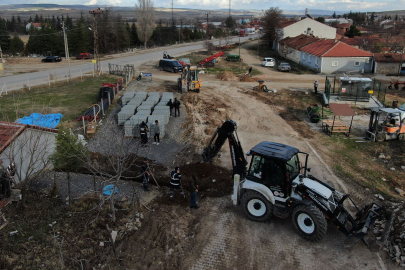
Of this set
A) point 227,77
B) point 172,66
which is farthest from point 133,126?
point 172,66

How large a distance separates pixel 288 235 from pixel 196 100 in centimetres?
1680

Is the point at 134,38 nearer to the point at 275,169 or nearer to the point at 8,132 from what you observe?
the point at 8,132

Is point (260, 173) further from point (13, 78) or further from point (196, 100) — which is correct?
point (13, 78)

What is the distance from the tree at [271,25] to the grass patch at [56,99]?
36911mm

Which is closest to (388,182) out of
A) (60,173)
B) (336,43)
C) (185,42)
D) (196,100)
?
(60,173)

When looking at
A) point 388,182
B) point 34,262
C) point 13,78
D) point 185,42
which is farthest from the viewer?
point 185,42

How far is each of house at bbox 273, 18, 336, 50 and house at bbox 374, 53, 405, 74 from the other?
17.1 m

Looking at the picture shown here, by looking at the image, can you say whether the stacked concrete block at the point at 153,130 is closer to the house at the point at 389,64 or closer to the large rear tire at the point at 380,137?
the large rear tire at the point at 380,137

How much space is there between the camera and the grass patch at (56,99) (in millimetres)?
22516

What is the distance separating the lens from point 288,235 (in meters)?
9.59

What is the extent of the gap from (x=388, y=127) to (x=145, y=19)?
196ft

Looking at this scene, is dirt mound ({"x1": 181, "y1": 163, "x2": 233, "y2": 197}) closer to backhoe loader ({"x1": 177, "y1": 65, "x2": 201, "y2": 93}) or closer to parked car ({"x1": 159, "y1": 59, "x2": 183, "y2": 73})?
backhoe loader ({"x1": 177, "y1": 65, "x2": 201, "y2": 93})

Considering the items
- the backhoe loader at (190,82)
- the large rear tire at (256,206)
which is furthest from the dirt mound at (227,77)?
the large rear tire at (256,206)

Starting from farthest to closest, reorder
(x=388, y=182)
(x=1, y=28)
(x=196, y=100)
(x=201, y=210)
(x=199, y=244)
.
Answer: (x=1, y=28)
(x=196, y=100)
(x=388, y=182)
(x=201, y=210)
(x=199, y=244)
